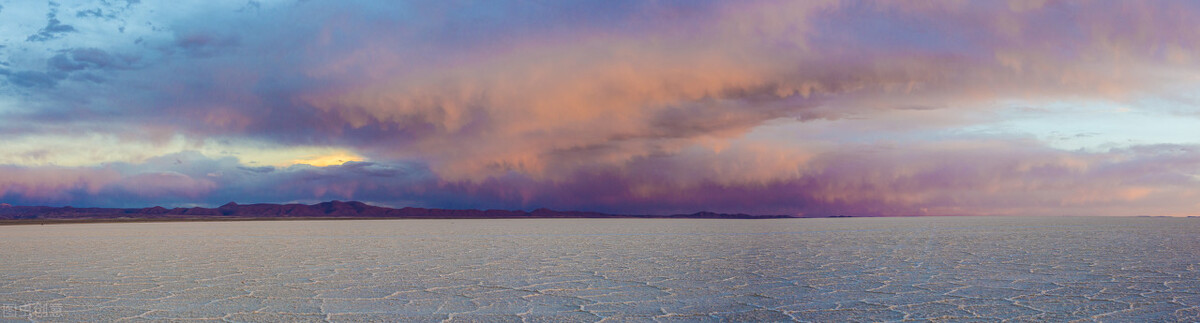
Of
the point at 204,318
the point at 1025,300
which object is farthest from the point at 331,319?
the point at 1025,300

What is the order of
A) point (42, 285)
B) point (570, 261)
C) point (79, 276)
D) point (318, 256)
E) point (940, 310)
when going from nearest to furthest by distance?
1. point (940, 310)
2. point (42, 285)
3. point (79, 276)
4. point (570, 261)
5. point (318, 256)

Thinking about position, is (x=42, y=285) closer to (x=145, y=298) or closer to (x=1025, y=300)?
(x=145, y=298)

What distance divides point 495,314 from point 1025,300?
460 centimetres

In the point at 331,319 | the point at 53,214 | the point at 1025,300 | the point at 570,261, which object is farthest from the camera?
the point at 53,214

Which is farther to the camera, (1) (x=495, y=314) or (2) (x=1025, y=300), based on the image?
(2) (x=1025, y=300)

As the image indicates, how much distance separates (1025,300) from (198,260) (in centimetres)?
1118

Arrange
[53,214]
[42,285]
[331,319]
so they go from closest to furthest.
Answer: [331,319] < [42,285] < [53,214]

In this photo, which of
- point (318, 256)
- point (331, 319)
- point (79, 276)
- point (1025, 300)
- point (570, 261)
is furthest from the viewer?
point (318, 256)

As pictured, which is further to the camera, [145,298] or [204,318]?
[145,298]

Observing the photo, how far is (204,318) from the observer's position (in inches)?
220

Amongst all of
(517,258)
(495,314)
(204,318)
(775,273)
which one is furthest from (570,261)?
(204,318)

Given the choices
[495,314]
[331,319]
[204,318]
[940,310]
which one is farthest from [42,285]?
[940,310]

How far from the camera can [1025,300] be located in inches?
254

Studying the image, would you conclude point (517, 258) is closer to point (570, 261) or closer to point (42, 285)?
point (570, 261)
